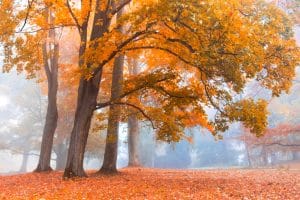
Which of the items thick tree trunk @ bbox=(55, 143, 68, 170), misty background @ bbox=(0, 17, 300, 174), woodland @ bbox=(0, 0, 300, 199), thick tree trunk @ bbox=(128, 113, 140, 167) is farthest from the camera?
misty background @ bbox=(0, 17, 300, 174)

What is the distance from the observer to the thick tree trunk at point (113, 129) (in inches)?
591

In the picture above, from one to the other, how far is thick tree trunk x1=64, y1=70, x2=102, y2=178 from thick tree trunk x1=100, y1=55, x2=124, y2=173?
1.03m

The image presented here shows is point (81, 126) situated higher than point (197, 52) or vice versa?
point (197, 52)

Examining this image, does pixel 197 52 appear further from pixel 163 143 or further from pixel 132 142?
pixel 163 143

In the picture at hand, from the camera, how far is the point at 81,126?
45.0ft

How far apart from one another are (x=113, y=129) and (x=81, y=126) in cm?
183

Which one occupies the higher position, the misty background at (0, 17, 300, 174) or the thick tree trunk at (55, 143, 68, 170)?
the misty background at (0, 17, 300, 174)

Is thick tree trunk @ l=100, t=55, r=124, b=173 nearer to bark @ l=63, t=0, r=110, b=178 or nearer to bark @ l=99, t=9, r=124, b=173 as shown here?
bark @ l=99, t=9, r=124, b=173

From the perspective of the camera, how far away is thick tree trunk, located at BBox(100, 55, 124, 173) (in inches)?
591

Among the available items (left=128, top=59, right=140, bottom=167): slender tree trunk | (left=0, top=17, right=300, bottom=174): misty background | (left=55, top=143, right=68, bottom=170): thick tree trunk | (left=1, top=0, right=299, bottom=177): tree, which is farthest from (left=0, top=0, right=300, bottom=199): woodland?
(left=0, top=17, right=300, bottom=174): misty background

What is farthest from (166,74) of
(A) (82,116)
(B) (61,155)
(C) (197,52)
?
(B) (61,155)

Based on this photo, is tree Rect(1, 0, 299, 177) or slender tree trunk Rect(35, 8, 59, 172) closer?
tree Rect(1, 0, 299, 177)

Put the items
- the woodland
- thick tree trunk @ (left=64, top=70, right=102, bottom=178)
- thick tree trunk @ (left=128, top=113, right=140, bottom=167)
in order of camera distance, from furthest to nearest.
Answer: thick tree trunk @ (left=128, top=113, right=140, bottom=167), thick tree trunk @ (left=64, top=70, right=102, bottom=178), the woodland

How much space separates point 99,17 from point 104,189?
268 inches
